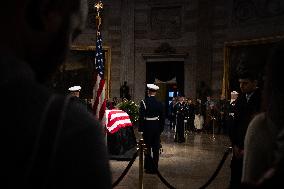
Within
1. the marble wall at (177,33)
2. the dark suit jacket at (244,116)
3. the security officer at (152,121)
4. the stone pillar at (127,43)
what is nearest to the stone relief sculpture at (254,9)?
the marble wall at (177,33)

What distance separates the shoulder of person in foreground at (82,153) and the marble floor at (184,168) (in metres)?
6.33

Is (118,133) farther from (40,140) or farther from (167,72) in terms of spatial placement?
(167,72)

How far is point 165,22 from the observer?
22.4 m

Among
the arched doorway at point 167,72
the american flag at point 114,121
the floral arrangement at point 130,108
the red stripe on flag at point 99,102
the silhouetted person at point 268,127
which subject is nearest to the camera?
the silhouetted person at point 268,127

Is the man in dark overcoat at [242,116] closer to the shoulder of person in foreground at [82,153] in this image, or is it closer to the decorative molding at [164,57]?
the shoulder of person in foreground at [82,153]

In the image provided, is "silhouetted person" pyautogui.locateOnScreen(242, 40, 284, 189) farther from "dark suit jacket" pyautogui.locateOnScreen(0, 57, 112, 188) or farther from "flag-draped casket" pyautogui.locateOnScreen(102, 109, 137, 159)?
"flag-draped casket" pyautogui.locateOnScreen(102, 109, 137, 159)

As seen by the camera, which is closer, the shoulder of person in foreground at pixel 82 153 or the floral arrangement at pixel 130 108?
the shoulder of person in foreground at pixel 82 153

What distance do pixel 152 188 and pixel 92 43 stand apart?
16480 mm

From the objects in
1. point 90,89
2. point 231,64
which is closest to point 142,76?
point 90,89

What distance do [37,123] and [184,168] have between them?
27.9ft

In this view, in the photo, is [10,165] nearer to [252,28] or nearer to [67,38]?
[67,38]

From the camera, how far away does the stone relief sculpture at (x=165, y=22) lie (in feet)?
72.6

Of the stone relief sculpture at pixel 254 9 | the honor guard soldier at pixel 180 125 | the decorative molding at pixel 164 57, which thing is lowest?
the honor guard soldier at pixel 180 125

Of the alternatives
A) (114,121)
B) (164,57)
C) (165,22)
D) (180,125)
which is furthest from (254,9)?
(114,121)
